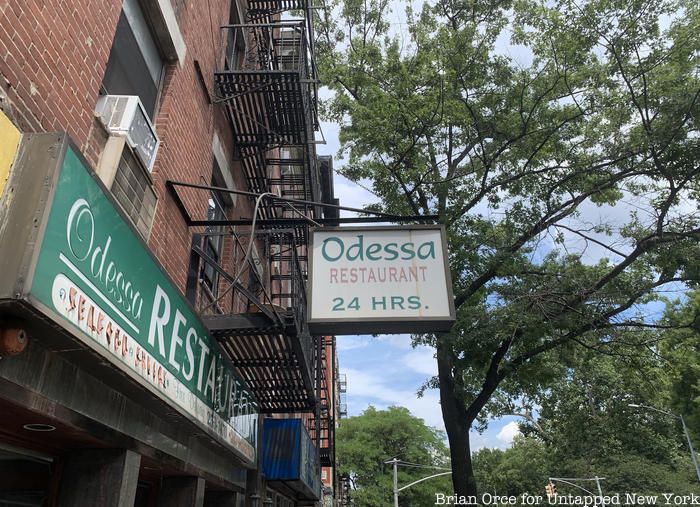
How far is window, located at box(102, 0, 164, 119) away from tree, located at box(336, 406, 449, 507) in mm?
39596

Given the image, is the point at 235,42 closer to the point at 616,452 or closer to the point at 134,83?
the point at 134,83

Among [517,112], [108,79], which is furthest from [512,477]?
[108,79]

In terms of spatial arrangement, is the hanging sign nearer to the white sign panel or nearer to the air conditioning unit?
the white sign panel

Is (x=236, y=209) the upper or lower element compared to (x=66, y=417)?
upper

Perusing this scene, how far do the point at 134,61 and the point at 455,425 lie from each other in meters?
9.95

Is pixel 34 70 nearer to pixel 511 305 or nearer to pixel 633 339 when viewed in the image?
pixel 511 305

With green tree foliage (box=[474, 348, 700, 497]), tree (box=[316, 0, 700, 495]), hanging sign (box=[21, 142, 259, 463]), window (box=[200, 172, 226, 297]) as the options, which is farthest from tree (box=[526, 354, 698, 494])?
hanging sign (box=[21, 142, 259, 463])

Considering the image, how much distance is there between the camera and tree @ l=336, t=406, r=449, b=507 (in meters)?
40.2

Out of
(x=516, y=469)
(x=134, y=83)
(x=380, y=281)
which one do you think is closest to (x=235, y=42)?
(x=134, y=83)

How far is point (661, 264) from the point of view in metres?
10.9

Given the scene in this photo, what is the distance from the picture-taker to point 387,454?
1666 inches

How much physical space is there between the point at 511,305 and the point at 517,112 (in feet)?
15.9

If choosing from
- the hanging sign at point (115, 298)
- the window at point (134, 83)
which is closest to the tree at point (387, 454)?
the hanging sign at point (115, 298)

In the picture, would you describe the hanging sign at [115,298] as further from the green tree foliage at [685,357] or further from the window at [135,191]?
the green tree foliage at [685,357]
